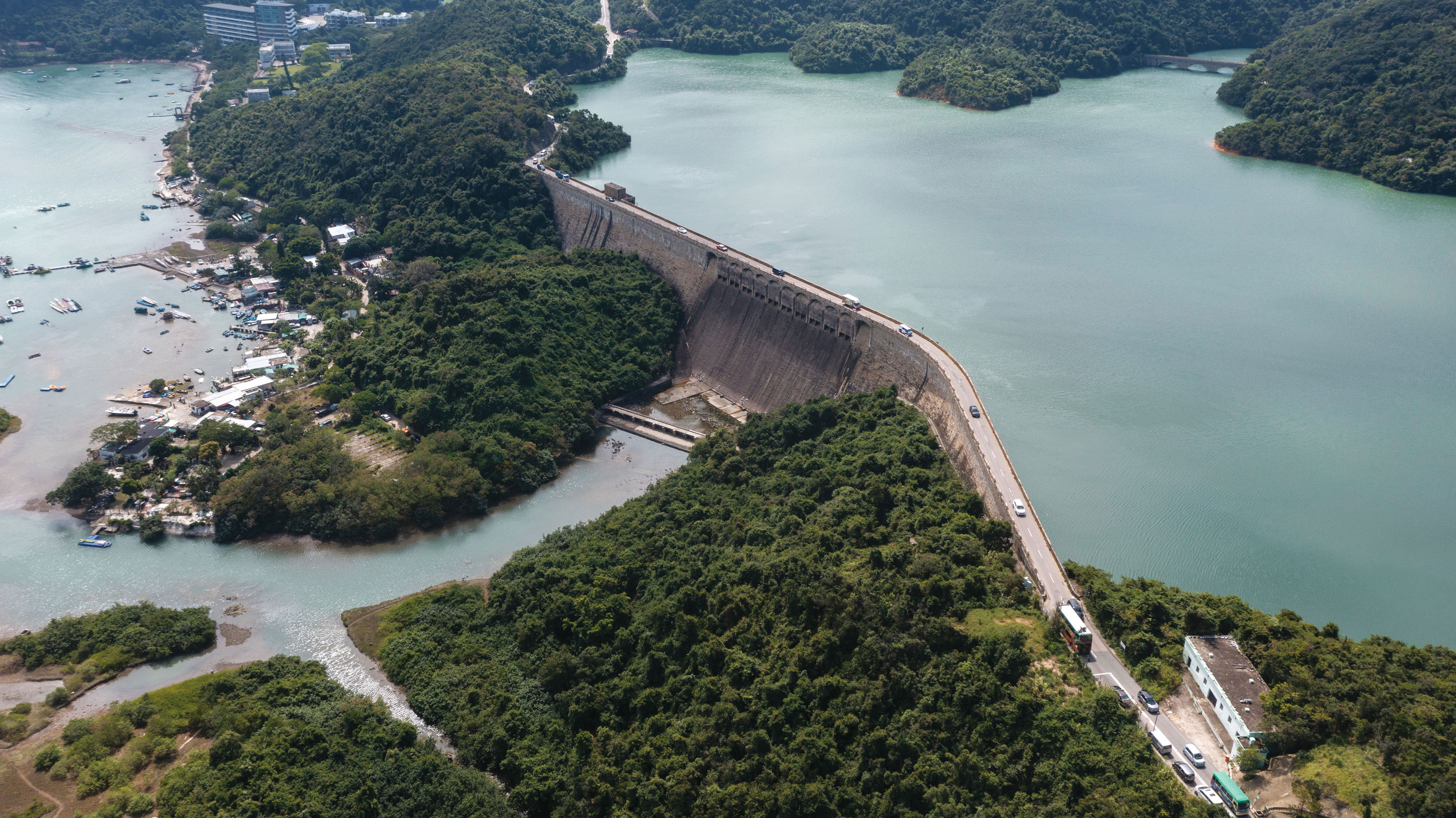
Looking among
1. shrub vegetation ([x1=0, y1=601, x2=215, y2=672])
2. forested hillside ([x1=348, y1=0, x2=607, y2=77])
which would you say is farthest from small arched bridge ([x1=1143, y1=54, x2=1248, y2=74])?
shrub vegetation ([x1=0, y1=601, x2=215, y2=672])

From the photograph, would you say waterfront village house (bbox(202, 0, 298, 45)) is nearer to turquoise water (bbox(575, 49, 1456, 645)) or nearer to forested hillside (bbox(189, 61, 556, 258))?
forested hillside (bbox(189, 61, 556, 258))

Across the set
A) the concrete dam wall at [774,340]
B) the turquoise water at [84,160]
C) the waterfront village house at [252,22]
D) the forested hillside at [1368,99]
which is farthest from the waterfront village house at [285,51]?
the forested hillside at [1368,99]

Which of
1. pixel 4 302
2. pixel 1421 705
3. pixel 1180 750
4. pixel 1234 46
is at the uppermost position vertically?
pixel 1234 46

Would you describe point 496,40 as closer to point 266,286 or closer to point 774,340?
point 266,286

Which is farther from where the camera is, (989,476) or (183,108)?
(183,108)

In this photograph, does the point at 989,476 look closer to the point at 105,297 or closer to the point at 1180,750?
the point at 1180,750

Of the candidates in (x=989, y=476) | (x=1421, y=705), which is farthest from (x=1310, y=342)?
(x=1421, y=705)

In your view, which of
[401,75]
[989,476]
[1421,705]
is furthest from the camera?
[401,75]

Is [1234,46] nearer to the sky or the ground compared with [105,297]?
nearer to the sky
